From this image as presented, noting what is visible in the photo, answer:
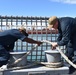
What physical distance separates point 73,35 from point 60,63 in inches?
25.6

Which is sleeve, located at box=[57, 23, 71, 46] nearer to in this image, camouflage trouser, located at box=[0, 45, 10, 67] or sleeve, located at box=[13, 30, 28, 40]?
sleeve, located at box=[13, 30, 28, 40]

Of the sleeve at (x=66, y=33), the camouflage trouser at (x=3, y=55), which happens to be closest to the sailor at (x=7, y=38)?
the camouflage trouser at (x=3, y=55)

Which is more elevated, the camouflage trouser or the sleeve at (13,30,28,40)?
the sleeve at (13,30,28,40)

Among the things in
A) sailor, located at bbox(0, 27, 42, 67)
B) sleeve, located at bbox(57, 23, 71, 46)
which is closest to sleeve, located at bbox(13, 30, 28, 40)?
sailor, located at bbox(0, 27, 42, 67)

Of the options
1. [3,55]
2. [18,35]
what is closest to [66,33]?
[18,35]

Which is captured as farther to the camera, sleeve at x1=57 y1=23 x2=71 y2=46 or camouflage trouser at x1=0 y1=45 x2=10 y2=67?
camouflage trouser at x1=0 y1=45 x2=10 y2=67

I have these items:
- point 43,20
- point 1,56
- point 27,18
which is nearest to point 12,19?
point 27,18

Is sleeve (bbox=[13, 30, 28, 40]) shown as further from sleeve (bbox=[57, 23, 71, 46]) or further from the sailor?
sleeve (bbox=[57, 23, 71, 46])

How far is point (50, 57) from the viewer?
4.84 metres

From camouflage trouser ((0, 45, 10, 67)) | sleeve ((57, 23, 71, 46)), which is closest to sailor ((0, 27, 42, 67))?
camouflage trouser ((0, 45, 10, 67))

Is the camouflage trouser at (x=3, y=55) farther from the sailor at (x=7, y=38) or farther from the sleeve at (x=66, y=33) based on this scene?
the sleeve at (x=66, y=33)

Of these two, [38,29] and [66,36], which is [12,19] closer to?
[38,29]

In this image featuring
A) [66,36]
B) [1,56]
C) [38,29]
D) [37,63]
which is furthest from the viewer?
[38,29]

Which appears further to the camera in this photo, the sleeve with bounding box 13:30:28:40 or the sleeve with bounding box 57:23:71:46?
the sleeve with bounding box 13:30:28:40
